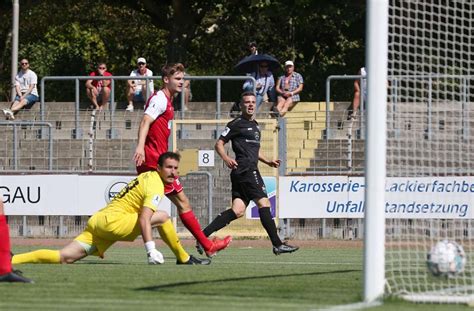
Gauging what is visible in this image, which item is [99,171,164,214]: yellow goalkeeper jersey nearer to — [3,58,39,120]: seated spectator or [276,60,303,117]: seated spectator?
[276,60,303,117]: seated spectator

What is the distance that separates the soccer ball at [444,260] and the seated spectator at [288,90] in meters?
14.7

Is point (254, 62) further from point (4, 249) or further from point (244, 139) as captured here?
point (4, 249)

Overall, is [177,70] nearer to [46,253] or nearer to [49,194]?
[46,253]

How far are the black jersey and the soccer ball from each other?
616 centimetres

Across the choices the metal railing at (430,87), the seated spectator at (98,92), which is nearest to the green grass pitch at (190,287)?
the metal railing at (430,87)

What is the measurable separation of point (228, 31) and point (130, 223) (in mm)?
33152

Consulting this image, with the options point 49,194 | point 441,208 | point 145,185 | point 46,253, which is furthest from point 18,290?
point 49,194

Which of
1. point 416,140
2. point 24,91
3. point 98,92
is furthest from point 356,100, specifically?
point 416,140

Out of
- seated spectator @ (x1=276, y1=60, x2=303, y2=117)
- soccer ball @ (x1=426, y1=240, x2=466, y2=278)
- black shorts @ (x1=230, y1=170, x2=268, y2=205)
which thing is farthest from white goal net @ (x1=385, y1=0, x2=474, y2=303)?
seated spectator @ (x1=276, y1=60, x2=303, y2=117)

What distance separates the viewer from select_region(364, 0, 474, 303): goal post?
999 centimetres

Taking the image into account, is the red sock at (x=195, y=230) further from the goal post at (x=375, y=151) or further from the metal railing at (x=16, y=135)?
the metal railing at (x=16, y=135)

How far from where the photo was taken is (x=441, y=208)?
17844 mm

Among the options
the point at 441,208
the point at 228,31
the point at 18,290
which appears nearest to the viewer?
the point at 18,290

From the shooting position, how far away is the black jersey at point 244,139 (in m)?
16.9
